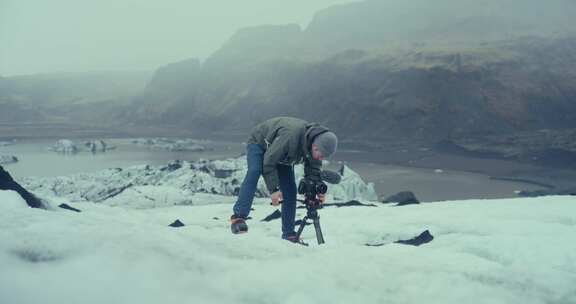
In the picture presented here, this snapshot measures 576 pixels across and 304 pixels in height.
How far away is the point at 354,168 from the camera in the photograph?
28469mm

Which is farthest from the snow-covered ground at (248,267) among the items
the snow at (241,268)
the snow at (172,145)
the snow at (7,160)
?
the snow at (172,145)

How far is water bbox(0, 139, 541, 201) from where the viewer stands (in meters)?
21.2

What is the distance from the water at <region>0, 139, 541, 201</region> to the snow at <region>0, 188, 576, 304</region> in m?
16.1

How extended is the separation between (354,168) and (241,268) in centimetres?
2582

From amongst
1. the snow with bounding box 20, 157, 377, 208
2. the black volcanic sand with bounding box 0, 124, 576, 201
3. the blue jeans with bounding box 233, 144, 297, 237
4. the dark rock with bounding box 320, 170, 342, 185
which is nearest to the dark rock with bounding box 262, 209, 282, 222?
the blue jeans with bounding box 233, 144, 297, 237

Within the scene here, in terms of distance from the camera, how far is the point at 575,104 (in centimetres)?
4472

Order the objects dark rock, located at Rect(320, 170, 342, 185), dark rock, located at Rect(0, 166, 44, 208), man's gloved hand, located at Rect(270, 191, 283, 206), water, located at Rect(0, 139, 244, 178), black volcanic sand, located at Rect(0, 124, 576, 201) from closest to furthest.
A: man's gloved hand, located at Rect(270, 191, 283, 206) → dark rock, located at Rect(320, 170, 342, 185) → dark rock, located at Rect(0, 166, 44, 208) → black volcanic sand, located at Rect(0, 124, 576, 201) → water, located at Rect(0, 139, 244, 178)

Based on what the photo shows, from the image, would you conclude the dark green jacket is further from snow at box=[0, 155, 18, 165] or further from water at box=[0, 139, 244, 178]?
snow at box=[0, 155, 18, 165]

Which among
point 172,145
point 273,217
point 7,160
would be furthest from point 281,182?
point 172,145

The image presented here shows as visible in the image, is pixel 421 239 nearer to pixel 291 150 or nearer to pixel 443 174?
pixel 291 150

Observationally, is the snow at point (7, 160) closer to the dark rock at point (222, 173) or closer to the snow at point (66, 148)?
the snow at point (66, 148)

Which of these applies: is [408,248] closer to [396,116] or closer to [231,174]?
[231,174]

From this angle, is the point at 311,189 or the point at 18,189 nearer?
the point at 311,189

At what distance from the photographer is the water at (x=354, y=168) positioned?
69.5 feet
